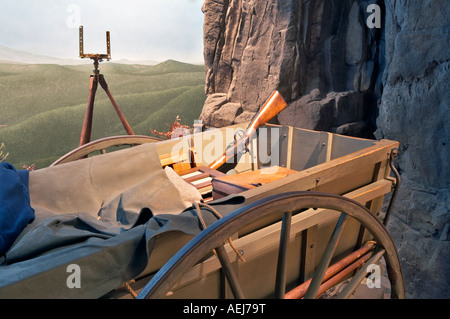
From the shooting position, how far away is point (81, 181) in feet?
5.71

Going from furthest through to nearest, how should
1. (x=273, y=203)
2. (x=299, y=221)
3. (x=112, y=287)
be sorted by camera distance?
(x=299, y=221)
(x=273, y=203)
(x=112, y=287)

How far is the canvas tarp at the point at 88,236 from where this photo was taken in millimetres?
888

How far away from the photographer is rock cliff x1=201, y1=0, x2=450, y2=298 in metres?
3.06

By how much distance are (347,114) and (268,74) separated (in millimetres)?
1130

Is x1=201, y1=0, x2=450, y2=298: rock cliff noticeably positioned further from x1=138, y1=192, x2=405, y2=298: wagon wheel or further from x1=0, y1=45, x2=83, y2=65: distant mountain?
x1=0, y1=45, x2=83, y2=65: distant mountain

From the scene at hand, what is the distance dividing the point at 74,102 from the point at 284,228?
5691 mm

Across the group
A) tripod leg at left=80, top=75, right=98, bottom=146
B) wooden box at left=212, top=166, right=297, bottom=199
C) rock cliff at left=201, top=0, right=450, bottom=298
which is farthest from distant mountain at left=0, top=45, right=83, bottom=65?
wooden box at left=212, top=166, right=297, bottom=199

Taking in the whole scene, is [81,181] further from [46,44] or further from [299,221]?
[46,44]

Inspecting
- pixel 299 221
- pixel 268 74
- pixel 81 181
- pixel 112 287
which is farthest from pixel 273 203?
pixel 268 74

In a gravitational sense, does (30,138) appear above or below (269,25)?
below

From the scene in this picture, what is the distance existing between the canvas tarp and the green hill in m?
4.15

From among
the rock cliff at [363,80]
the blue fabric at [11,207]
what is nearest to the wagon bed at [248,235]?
the blue fabric at [11,207]

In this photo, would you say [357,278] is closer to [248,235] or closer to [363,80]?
[248,235]

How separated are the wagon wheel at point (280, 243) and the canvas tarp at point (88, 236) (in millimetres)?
118
